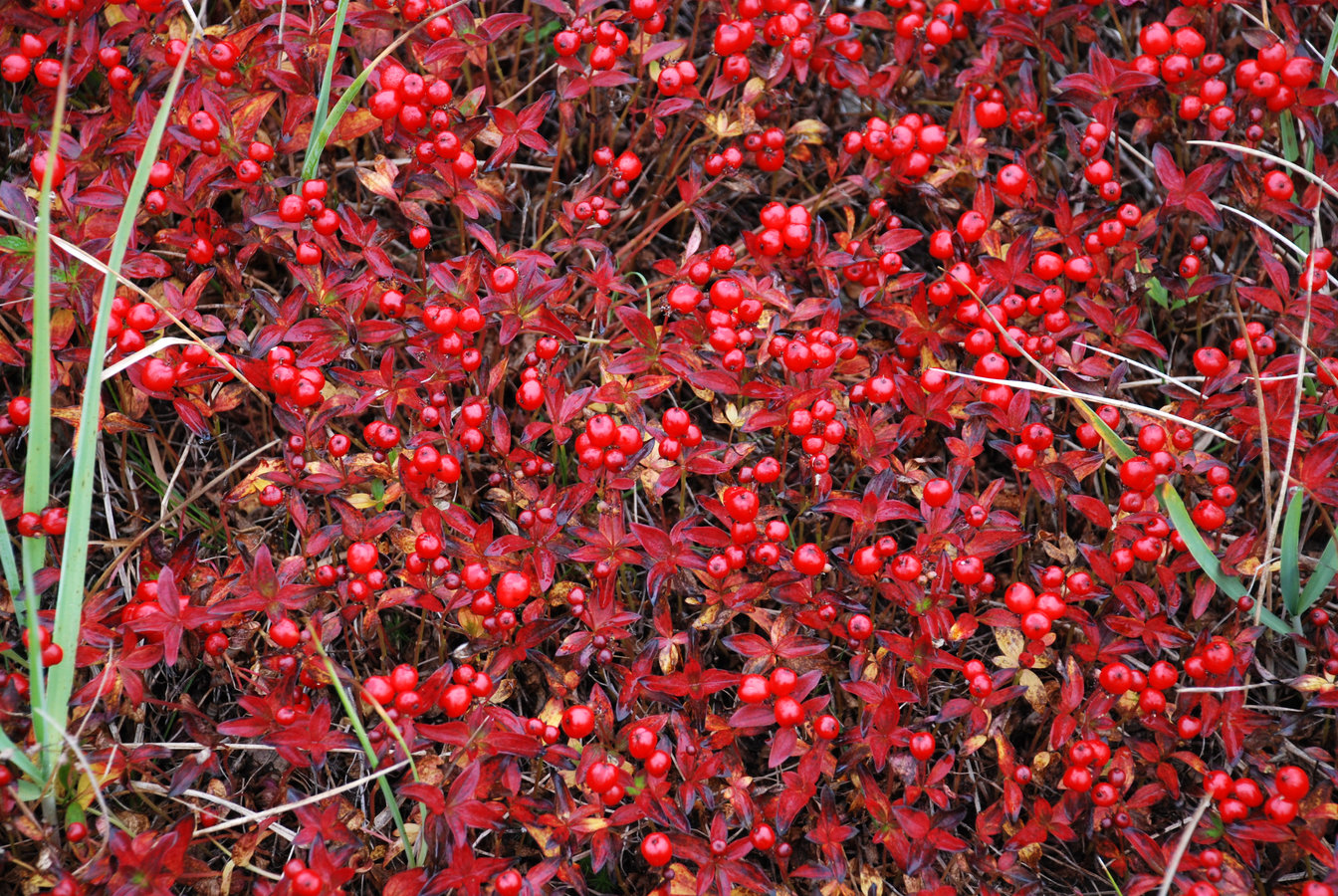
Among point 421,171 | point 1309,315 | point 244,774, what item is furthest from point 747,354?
point 244,774

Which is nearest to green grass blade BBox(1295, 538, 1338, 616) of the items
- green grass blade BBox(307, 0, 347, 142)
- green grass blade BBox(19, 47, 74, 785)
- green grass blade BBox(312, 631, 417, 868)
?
green grass blade BBox(312, 631, 417, 868)

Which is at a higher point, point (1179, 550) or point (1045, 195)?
point (1045, 195)

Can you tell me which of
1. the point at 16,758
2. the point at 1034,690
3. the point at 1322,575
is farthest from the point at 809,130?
the point at 16,758

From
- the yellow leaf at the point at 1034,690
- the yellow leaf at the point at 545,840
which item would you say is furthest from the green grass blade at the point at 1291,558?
the yellow leaf at the point at 545,840

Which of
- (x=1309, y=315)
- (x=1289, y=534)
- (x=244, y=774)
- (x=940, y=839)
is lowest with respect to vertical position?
(x=244, y=774)

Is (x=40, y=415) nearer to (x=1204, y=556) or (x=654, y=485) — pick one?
(x=654, y=485)

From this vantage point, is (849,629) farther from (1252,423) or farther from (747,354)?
(1252,423)

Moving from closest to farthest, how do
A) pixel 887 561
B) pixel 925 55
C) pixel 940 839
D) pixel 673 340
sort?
pixel 940 839
pixel 887 561
pixel 673 340
pixel 925 55
